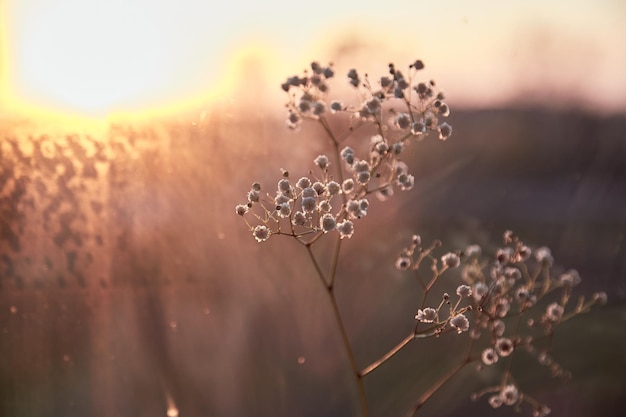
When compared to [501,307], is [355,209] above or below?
above

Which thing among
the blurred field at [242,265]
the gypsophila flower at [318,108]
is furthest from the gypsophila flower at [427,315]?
the blurred field at [242,265]

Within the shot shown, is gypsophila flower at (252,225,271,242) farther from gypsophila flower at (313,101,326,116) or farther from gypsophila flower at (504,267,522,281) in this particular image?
gypsophila flower at (504,267,522,281)

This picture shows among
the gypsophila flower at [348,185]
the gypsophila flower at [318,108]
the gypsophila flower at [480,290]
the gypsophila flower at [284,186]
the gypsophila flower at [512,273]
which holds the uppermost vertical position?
the gypsophila flower at [318,108]

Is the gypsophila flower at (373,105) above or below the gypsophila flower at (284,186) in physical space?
above

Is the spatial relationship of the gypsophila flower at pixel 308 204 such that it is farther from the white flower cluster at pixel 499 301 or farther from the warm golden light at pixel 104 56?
the warm golden light at pixel 104 56

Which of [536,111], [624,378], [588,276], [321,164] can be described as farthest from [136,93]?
[624,378]

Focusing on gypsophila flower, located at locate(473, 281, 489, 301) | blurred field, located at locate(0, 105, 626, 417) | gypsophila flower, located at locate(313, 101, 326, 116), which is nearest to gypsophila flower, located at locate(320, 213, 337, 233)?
gypsophila flower, located at locate(313, 101, 326, 116)

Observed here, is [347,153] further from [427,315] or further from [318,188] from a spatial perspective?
[427,315]

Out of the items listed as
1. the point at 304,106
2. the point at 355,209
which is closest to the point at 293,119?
the point at 304,106
